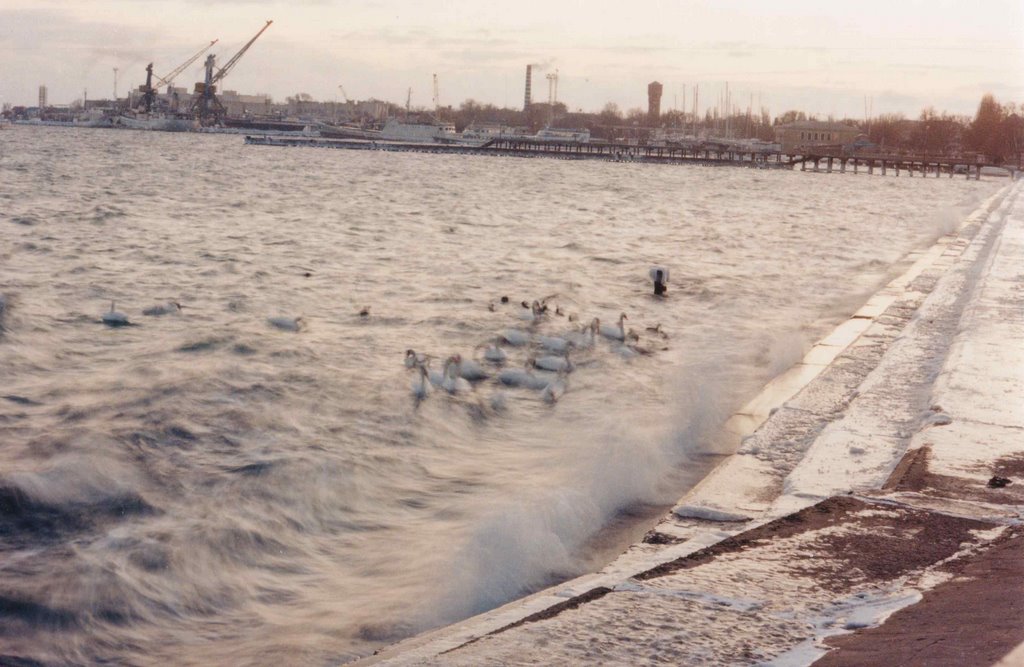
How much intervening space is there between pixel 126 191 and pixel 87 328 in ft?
108

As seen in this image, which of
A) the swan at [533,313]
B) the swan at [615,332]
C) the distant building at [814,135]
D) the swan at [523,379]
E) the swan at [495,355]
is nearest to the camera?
the swan at [523,379]

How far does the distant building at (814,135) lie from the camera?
557ft

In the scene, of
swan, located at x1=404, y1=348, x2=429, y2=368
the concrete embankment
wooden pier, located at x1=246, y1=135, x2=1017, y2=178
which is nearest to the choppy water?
swan, located at x1=404, y1=348, x2=429, y2=368

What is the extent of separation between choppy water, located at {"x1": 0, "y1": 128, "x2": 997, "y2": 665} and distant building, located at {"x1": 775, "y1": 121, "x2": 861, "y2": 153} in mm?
149993

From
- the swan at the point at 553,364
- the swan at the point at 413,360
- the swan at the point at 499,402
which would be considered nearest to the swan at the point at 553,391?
the swan at the point at 499,402

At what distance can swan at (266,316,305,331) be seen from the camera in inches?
603

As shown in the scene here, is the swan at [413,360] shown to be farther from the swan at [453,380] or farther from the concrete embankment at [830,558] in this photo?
the concrete embankment at [830,558]

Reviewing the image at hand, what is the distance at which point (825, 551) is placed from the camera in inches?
198

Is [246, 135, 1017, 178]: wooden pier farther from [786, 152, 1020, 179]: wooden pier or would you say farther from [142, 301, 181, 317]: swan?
[142, 301, 181, 317]: swan

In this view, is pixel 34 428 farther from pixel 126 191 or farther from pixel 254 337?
pixel 126 191

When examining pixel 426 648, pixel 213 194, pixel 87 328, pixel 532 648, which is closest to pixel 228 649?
pixel 426 648

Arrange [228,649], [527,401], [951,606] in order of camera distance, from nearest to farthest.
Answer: [951,606], [228,649], [527,401]

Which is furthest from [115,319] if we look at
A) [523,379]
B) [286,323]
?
[523,379]

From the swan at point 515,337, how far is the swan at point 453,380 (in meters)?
2.33
